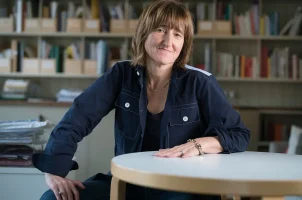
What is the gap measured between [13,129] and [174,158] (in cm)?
80

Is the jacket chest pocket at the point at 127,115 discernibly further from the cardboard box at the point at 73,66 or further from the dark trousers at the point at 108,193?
the cardboard box at the point at 73,66

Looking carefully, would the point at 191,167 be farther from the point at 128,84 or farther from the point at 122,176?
the point at 128,84

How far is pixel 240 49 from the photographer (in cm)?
525

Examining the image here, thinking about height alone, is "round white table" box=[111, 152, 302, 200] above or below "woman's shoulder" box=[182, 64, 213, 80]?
below

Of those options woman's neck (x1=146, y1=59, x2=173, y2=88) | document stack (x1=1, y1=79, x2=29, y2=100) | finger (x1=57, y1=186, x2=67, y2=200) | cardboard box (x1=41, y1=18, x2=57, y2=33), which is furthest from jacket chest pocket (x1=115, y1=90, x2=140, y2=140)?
cardboard box (x1=41, y1=18, x2=57, y2=33)

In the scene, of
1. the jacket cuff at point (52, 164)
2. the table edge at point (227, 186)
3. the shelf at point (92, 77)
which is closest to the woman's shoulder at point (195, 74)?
the jacket cuff at point (52, 164)

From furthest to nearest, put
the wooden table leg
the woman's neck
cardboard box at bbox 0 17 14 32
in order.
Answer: cardboard box at bbox 0 17 14 32
the woman's neck
the wooden table leg

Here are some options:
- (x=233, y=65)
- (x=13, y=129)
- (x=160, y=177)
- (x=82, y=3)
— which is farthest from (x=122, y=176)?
(x=82, y=3)

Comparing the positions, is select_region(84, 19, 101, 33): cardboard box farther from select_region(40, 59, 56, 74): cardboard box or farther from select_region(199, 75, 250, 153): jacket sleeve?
select_region(199, 75, 250, 153): jacket sleeve

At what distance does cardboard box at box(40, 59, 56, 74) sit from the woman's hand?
3.80 meters

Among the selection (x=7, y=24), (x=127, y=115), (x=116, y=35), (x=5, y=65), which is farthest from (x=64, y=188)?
(x=7, y=24)

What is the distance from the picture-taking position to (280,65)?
4973 mm

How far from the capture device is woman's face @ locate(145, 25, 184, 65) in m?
1.73

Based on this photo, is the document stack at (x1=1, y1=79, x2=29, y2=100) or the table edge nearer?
the table edge
